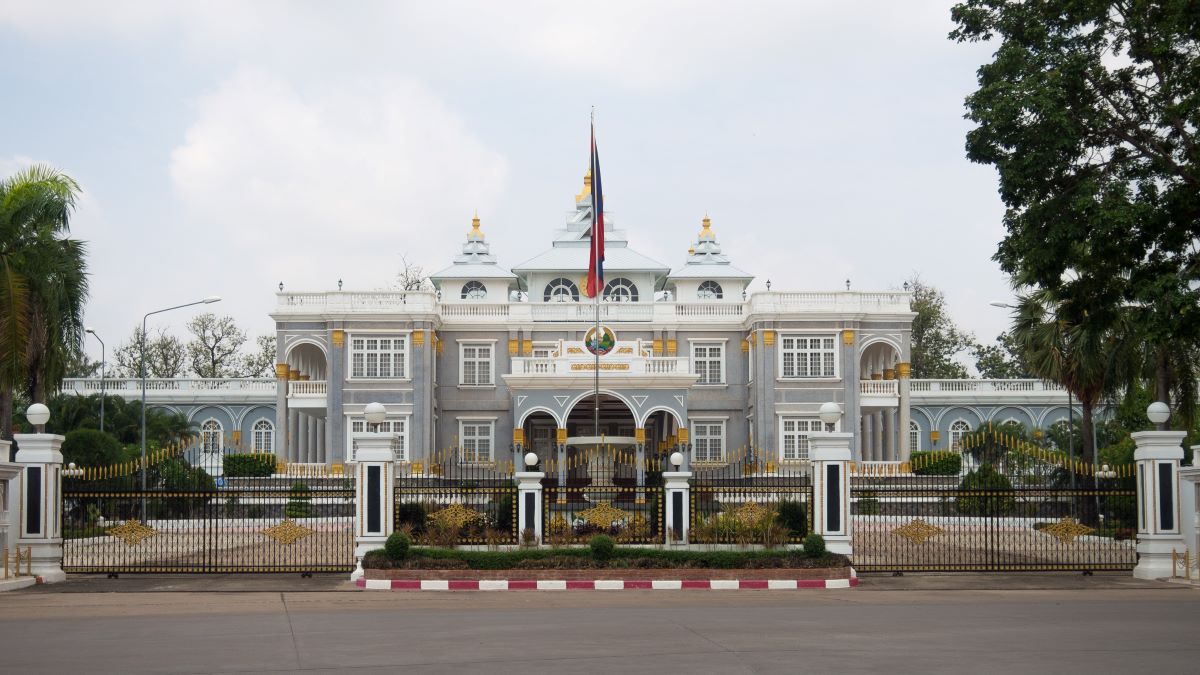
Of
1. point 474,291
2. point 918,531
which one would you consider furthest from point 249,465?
point 918,531

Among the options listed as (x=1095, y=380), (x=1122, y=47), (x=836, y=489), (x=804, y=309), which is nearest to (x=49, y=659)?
(x=836, y=489)

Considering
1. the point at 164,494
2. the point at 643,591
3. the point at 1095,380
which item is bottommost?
the point at 643,591

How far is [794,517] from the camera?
24453 mm

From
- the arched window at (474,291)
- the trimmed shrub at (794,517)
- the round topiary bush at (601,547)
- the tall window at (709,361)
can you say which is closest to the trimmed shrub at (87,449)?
the round topiary bush at (601,547)

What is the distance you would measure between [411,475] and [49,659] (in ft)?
104

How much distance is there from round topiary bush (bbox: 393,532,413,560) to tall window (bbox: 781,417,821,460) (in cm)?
2753

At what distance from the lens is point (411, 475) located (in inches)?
1722

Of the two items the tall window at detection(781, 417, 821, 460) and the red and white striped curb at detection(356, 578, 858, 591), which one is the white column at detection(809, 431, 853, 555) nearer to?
the red and white striped curb at detection(356, 578, 858, 591)

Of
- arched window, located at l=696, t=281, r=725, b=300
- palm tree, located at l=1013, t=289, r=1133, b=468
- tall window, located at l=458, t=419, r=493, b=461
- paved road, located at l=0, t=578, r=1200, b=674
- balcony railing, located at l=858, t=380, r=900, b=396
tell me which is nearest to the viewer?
paved road, located at l=0, t=578, r=1200, b=674

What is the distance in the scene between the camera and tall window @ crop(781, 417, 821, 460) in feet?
154

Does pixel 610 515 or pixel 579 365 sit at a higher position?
pixel 579 365

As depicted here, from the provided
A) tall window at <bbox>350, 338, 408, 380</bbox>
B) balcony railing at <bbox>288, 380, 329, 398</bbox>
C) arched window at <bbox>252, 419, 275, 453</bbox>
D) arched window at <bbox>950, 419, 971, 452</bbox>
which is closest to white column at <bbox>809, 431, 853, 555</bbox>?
tall window at <bbox>350, 338, 408, 380</bbox>

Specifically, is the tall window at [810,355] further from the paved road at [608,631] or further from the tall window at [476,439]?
the paved road at [608,631]

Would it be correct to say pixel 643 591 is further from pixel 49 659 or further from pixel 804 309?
pixel 804 309
